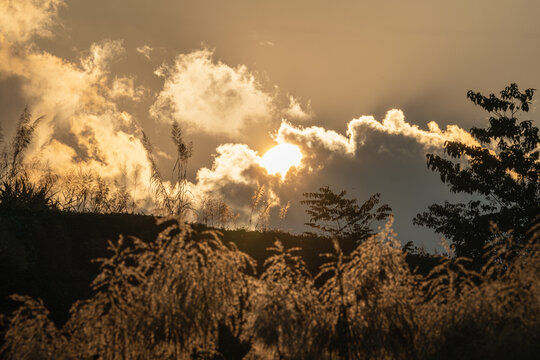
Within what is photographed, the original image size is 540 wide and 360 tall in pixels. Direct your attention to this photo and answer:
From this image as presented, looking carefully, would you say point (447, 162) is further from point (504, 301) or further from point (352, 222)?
point (504, 301)

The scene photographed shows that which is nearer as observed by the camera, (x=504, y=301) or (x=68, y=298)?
(x=504, y=301)

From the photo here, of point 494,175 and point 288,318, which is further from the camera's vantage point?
point 494,175

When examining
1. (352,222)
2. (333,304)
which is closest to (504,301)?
(333,304)

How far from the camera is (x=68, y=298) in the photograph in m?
11.5

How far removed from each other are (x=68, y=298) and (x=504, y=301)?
9866 millimetres

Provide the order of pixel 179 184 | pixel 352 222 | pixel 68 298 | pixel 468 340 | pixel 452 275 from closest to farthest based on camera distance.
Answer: pixel 468 340, pixel 452 275, pixel 68 298, pixel 179 184, pixel 352 222

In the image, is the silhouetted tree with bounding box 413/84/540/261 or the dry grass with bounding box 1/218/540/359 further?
the silhouetted tree with bounding box 413/84/540/261

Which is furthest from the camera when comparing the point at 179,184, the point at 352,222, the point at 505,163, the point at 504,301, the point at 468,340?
the point at 352,222

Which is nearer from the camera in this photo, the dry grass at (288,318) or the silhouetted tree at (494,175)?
the dry grass at (288,318)

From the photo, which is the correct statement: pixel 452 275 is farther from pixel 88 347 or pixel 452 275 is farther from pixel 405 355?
pixel 88 347

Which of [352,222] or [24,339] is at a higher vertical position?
[352,222]

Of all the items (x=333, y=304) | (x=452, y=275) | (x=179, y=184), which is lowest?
(x=333, y=304)

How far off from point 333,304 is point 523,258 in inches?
138

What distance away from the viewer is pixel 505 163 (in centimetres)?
2164
